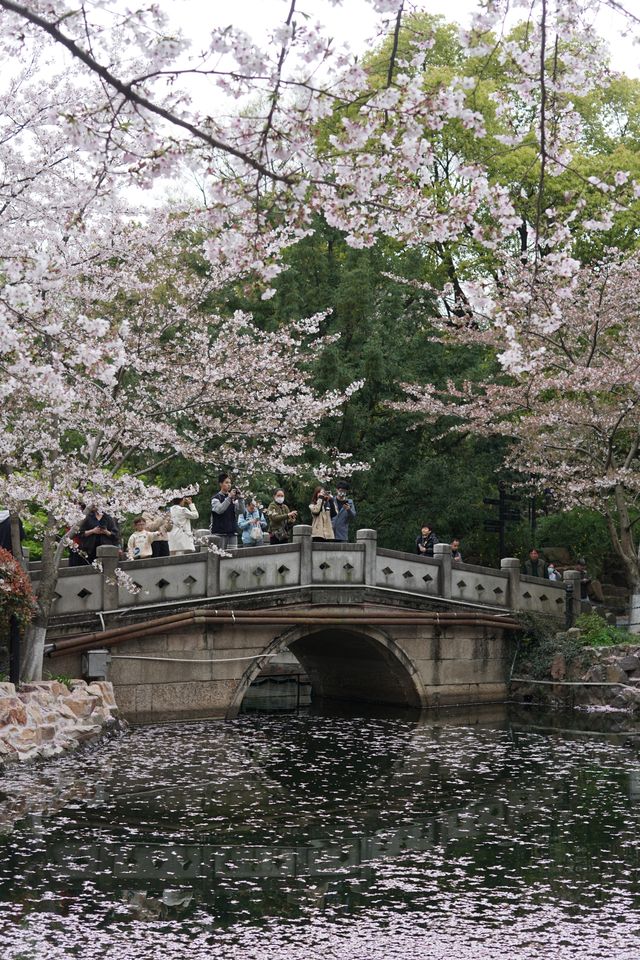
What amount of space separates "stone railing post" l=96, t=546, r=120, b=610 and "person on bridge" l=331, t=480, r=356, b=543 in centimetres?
541

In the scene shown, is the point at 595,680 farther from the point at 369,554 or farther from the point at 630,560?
the point at 369,554

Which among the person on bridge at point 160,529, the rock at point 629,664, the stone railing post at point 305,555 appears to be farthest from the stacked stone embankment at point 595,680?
the person on bridge at point 160,529

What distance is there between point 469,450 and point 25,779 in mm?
16996

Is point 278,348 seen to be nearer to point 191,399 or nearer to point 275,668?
point 191,399

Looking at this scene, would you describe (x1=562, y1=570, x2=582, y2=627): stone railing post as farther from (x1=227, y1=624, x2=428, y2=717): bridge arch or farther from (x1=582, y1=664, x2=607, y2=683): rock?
(x1=227, y1=624, x2=428, y2=717): bridge arch

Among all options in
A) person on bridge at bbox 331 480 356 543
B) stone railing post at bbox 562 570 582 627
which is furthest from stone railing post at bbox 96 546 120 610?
stone railing post at bbox 562 570 582 627

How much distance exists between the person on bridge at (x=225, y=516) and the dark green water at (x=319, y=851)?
12.8 ft

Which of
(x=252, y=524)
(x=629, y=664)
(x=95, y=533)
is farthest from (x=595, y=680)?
(x=95, y=533)

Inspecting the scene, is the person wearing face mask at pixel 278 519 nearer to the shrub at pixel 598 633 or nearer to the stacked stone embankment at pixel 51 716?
the stacked stone embankment at pixel 51 716

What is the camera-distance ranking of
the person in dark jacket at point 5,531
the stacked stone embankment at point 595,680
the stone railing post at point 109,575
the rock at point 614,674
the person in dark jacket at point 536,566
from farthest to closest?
the person in dark jacket at point 536,566
the rock at point 614,674
the stacked stone embankment at point 595,680
the stone railing post at point 109,575
the person in dark jacket at point 5,531

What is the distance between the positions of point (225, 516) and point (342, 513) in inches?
119

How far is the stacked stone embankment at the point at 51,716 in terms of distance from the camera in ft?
55.3

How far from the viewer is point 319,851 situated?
43.0 feet

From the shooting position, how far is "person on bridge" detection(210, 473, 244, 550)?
22203 millimetres
